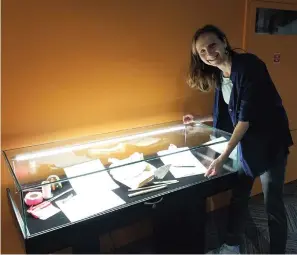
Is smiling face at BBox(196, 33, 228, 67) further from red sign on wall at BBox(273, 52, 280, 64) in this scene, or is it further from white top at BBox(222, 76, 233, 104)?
red sign on wall at BBox(273, 52, 280, 64)

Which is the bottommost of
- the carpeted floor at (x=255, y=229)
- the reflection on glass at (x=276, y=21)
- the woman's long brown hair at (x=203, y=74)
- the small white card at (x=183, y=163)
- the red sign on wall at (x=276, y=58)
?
the carpeted floor at (x=255, y=229)

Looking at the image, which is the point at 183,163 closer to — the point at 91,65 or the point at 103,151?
the point at 103,151

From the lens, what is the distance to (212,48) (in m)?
1.79

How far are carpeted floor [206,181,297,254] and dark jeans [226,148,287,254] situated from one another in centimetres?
15

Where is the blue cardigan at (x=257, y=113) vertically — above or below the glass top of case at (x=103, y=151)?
above

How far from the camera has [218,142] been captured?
6.76 ft

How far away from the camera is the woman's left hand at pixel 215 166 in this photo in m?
1.89

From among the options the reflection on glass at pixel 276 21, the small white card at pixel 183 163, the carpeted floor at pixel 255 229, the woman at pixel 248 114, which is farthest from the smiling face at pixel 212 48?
the carpeted floor at pixel 255 229

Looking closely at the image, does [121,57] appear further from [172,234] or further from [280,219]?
[280,219]

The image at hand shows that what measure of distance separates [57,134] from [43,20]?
2.14 feet

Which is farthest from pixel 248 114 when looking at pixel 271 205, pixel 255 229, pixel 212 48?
pixel 255 229

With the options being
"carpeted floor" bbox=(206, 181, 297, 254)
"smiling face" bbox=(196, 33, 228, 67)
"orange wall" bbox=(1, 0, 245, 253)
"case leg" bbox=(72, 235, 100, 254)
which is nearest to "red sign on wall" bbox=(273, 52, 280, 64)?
"orange wall" bbox=(1, 0, 245, 253)

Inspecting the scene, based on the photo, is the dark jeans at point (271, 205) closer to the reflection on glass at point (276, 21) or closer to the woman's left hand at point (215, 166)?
the woman's left hand at point (215, 166)

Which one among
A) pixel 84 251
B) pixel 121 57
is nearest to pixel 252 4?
pixel 121 57
